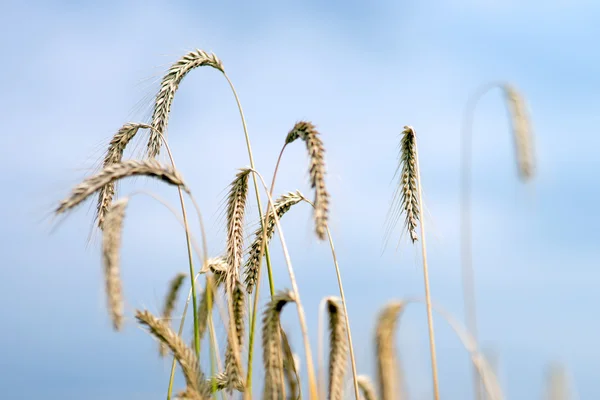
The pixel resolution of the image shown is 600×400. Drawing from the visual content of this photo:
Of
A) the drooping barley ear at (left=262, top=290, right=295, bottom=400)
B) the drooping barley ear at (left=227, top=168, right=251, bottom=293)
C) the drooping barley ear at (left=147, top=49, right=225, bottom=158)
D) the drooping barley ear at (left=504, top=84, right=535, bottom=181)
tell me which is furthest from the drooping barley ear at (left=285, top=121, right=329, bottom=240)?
the drooping barley ear at (left=504, top=84, right=535, bottom=181)

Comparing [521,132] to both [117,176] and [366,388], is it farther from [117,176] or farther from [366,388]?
[117,176]

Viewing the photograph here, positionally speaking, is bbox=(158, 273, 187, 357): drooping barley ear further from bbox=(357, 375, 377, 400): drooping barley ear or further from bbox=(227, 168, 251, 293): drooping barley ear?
bbox=(357, 375, 377, 400): drooping barley ear

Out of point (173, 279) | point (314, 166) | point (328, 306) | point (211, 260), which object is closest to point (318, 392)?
point (328, 306)

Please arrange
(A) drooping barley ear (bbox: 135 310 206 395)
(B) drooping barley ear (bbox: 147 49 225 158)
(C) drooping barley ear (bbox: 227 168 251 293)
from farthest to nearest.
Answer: (B) drooping barley ear (bbox: 147 49 225 158)
(C) drooping barley ear (bbox: 227 168 251 293)
(A) drooping barley ear (bbox: 135 310 206 395)

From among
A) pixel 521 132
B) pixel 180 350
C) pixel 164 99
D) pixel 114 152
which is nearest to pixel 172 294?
pixel 114 152

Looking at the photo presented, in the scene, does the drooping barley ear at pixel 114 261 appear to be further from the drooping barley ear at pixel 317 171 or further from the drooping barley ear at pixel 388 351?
the drooping barley ear at pixel 388 351

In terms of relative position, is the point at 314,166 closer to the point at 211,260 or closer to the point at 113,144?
the point at 211,260
